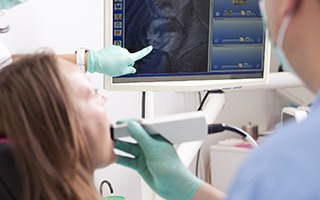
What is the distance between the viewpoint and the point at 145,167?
1.40m

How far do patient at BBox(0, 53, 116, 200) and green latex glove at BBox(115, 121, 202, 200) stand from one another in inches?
5.3

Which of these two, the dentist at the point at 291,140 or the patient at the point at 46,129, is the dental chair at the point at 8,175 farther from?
the dentist at the point at 291,140

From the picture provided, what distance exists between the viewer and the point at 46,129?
1130 mm

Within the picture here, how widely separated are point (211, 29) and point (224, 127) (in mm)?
691

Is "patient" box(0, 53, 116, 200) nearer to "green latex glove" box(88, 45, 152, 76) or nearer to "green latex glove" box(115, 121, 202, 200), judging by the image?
"green latex glove" box(115, 121, 202, 200)

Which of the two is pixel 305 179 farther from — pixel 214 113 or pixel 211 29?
pixel 214 113

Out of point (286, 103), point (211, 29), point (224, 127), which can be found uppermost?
point (211, 29)

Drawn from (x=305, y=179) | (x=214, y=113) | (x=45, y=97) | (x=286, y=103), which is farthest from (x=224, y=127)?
(x=286, y=103)

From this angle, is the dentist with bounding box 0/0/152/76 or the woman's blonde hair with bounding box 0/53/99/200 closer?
the woman's blonde hair with bounding box 0/53/99/200

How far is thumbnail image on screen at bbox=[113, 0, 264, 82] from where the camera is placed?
1.89m

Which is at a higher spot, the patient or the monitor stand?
the patient

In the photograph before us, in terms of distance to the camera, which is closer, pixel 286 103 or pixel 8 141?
pixel 8 141

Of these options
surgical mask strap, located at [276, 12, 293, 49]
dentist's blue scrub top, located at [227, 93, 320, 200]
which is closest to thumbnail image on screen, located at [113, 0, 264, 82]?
surgical mask strap, located at [276, 12, 293, 49]

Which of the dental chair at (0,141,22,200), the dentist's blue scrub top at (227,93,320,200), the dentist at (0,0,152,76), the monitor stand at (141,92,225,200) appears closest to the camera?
the dentist's blue scrub top at (227,93,320,200)
